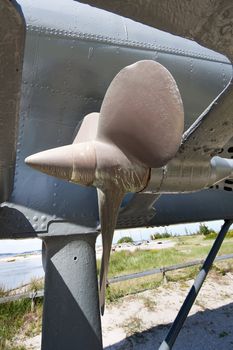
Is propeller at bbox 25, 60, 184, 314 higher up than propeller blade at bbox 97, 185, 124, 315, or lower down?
higher up

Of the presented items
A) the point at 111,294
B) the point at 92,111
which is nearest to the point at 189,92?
the point at 92,111

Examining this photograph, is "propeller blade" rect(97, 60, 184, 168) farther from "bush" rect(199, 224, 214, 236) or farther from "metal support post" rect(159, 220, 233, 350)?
"bush" rect(199, 224, 214, 236)

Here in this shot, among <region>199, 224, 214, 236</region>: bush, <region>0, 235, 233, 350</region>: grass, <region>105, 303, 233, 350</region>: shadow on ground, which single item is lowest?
<region>199, 224, 214, 236</region>: bush

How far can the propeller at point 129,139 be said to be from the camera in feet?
5.82

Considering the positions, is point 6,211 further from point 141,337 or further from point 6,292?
point 6,292

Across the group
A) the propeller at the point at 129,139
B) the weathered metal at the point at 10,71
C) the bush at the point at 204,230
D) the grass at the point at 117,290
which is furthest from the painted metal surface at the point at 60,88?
the bush at the point at 204,230

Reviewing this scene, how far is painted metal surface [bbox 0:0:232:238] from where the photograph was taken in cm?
307

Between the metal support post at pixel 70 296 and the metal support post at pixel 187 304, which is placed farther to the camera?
the metal support post at pixel 187 304

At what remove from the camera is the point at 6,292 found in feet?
32.3

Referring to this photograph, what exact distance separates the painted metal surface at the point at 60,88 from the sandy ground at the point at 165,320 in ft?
14.8

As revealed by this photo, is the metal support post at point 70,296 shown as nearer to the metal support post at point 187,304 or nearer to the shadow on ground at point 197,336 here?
the metal support post at point 187,304

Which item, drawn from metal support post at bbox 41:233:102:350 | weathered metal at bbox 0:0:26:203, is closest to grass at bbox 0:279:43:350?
metal support post at bbox 41:233:102:350

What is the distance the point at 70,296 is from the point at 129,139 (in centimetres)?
188

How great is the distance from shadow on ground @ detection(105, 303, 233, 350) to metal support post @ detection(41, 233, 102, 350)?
4.05 metres
